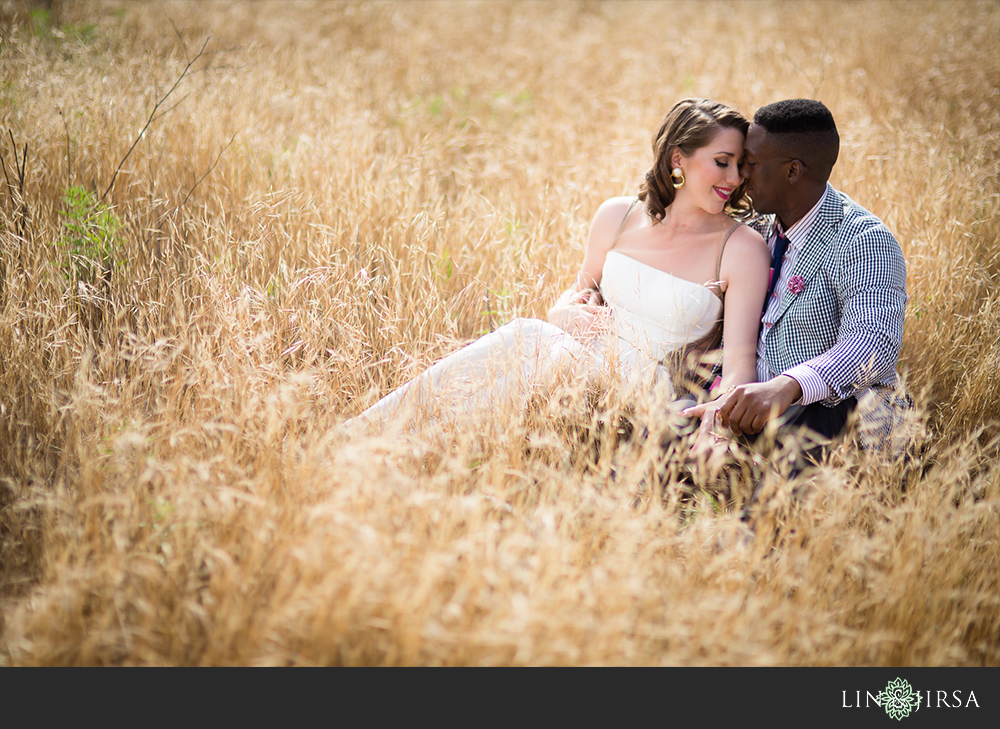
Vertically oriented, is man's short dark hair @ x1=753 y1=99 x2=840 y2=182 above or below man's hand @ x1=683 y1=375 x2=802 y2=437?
above

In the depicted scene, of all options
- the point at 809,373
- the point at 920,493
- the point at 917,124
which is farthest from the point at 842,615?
the point at 917,124

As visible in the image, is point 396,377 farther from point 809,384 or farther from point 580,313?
point 809,384

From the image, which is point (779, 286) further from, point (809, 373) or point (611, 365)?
point (611, 365)

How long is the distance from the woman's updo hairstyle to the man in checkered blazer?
0.39ft

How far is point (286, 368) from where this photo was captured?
2.45 meters

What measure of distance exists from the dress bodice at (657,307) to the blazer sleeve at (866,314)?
1.69 ft

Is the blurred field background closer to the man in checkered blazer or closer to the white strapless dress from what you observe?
the white strapless dress

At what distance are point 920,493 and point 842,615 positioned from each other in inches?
19.0

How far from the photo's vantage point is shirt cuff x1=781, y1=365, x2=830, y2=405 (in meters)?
2.13

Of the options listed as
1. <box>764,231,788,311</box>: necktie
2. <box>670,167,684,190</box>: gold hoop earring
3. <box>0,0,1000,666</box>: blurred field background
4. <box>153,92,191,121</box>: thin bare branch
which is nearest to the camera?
<box>0,0,1000,666</box>: blurred field background

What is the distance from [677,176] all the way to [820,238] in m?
0.68
